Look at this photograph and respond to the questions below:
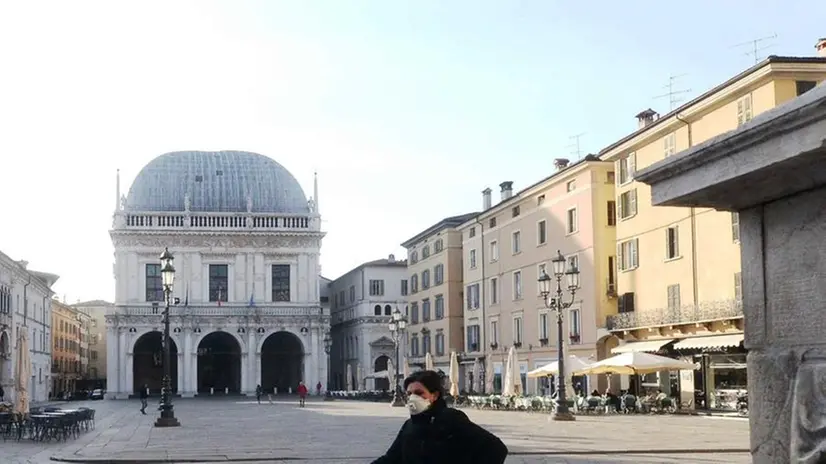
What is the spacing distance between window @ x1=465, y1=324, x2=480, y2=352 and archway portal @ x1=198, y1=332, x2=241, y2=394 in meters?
27.2

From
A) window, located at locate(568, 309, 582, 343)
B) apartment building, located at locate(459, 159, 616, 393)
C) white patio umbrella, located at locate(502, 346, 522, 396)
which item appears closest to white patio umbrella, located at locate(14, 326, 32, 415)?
white patio umbrella, located at locate(502, 346, 522, 396)

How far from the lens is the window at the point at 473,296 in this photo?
2757 inches

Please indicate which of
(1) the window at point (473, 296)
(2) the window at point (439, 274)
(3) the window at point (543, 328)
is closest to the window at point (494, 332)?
(1) the window at point (473, 296)

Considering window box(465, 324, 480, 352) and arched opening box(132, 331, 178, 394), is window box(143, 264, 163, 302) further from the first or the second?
window box(465, 324, 480, 352)

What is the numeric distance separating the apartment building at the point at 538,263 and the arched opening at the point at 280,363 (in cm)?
2708

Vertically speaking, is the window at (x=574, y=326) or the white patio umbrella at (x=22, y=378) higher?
the window at (x=574, y=326)

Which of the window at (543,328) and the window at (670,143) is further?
the window at (543,328)

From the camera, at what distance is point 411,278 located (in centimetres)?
8731

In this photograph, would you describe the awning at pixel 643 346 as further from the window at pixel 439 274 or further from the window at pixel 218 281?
the window at pixel 218 281

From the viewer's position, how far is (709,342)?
40.8m

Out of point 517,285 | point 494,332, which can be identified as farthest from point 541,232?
point 494,332

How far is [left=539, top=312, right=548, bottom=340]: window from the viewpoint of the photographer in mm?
58344

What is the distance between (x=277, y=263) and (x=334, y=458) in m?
71.9

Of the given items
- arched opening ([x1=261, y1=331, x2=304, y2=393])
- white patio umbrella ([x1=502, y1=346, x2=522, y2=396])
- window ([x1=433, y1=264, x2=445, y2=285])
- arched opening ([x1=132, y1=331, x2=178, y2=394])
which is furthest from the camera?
arched opening ([x1=261, y1=331, x2=304, y2=393])
